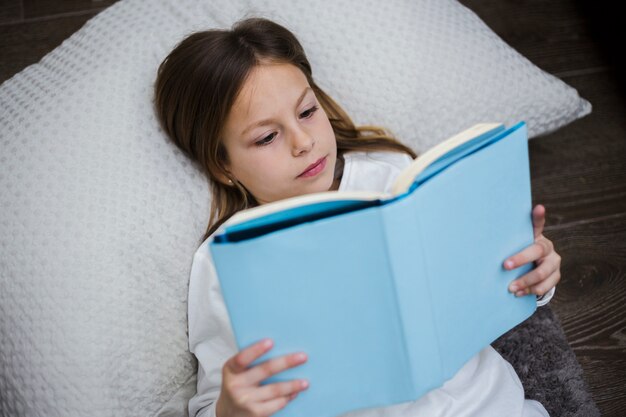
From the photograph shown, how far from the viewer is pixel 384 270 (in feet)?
2.22

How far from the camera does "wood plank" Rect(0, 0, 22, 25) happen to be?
1.56 metres

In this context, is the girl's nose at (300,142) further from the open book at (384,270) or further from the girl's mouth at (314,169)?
the open book at (384,270)

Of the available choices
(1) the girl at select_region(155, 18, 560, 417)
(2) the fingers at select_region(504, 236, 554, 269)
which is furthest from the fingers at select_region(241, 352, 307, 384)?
(2) the fingers at select_region(504, 236, 554, 269)

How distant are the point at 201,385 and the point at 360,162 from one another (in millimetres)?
405

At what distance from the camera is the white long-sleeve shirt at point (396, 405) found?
87cm

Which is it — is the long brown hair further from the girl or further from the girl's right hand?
the girl's right hand

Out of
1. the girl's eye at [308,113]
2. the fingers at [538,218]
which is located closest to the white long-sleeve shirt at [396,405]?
the fingers at [538,218]

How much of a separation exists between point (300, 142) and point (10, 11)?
3.39 ft

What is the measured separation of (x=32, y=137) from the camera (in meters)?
0.97

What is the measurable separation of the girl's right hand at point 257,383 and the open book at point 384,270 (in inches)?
0.4

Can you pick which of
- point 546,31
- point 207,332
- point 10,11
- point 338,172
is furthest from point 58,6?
point 546,31

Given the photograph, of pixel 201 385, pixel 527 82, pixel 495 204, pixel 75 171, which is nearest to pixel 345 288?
pixel 495 204

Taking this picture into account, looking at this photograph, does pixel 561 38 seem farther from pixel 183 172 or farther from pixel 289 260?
pixel 289 260

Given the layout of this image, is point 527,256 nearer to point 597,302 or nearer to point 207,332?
point 207,332
